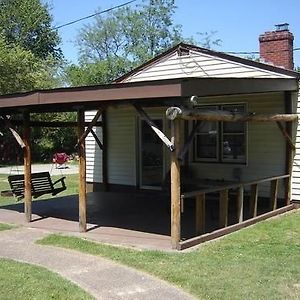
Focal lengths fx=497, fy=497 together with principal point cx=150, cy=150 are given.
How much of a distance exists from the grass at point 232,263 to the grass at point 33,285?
1115mm

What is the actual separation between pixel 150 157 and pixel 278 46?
184 inches

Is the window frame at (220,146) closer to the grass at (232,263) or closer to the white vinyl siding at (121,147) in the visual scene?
the white vinyl siding at (121,147)

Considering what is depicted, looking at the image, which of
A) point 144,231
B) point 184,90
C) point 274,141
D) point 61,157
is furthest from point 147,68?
point 61,157

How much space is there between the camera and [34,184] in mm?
11742

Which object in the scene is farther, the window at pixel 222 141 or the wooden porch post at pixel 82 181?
the window at pixel 222 141

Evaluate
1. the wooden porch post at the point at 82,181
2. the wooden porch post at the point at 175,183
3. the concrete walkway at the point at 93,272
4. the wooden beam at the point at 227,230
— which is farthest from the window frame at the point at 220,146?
the concrete walkway at the point at 93,272

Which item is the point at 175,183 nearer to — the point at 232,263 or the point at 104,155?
the point at 232,263

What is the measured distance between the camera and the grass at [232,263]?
562 cm

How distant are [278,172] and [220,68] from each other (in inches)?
126

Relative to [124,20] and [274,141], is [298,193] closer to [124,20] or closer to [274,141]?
[274,141]

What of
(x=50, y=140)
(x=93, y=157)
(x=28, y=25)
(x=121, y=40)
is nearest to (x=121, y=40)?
(x=121, y=40)

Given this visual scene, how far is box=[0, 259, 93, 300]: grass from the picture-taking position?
17.7 ft

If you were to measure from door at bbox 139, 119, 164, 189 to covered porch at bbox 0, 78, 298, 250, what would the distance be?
35.2 inches

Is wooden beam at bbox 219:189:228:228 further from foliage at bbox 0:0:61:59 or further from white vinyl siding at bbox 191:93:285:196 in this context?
foliage at bbox 0:0:61:59
